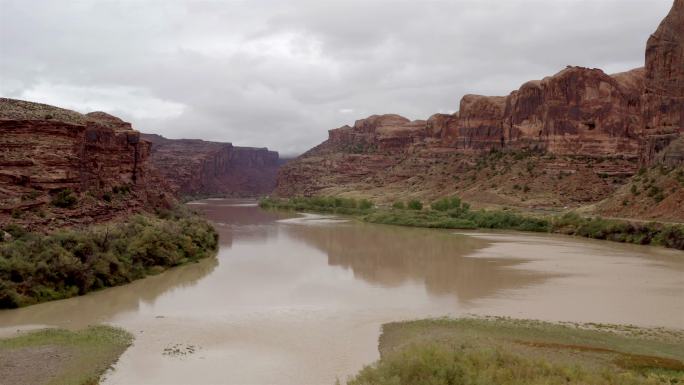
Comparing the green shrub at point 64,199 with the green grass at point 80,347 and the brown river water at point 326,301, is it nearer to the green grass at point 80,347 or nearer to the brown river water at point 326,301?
the brown river water at point 326,301

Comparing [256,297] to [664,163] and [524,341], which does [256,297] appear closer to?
[524,341]

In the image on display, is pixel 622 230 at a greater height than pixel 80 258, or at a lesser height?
greater

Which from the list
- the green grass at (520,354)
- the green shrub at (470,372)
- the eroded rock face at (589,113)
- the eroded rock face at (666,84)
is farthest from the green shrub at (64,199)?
the eroded rock face at (589,113)

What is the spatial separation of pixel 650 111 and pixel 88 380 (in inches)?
2252

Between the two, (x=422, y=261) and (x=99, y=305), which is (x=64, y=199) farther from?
(x=422, y=261)

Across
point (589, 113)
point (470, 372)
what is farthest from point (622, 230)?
point (470, 372)

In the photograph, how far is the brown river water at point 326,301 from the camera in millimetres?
14164

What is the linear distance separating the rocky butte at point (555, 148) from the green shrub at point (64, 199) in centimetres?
4056

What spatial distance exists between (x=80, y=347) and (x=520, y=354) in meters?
11.3

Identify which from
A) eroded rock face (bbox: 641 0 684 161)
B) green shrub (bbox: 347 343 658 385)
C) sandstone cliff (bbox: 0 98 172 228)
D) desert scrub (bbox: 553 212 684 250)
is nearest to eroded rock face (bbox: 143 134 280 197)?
sandstone cliff (bbox: 0 98 172 228)

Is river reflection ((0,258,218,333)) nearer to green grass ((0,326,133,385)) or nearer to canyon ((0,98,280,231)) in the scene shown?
green grass ((0,326,133,385))

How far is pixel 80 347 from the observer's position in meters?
15.0

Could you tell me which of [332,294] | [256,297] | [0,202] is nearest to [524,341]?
[332,294]

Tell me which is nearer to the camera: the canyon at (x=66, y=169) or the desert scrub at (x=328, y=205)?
the canyon at (x=66, y=169)
